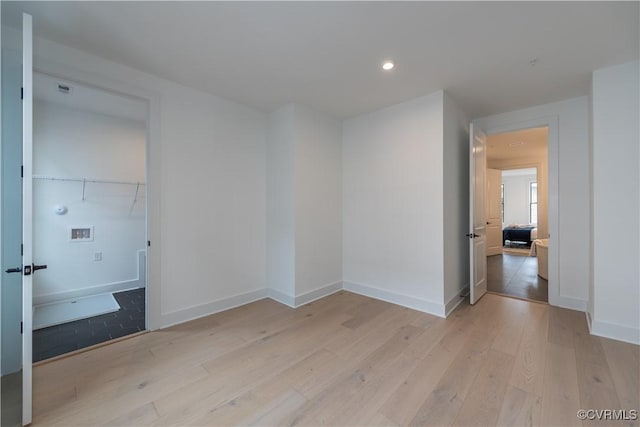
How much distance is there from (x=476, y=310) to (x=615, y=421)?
167 cm

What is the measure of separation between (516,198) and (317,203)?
10755 millimetres

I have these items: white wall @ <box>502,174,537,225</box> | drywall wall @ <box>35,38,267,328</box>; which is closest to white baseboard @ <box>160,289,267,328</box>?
drywall wall @ <box>35,38,267,328</box>

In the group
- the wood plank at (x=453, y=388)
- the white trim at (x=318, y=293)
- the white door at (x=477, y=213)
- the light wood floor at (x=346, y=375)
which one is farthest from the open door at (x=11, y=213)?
the white door at (x=477, y=213)

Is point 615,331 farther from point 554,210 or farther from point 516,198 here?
point 516,198

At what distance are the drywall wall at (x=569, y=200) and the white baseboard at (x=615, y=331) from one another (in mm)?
782

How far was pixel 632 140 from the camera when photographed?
2.38 meters

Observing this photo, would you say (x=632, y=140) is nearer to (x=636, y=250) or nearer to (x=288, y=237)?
(x=636, y=250)

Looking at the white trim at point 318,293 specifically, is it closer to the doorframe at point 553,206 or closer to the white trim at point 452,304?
the white trim at point 452,304

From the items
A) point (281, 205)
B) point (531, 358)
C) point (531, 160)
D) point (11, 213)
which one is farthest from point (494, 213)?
point (11, 213)

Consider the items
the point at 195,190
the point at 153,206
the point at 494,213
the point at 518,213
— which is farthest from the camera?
the point at 518,213

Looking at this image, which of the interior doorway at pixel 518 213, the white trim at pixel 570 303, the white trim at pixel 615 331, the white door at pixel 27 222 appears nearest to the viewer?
the white door at pixel 27 222

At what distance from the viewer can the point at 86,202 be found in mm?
3820

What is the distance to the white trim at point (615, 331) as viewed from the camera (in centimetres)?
237

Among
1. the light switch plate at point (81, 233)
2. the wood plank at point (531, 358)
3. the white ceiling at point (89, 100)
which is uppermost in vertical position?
the white ceiling at point (89, 100)
